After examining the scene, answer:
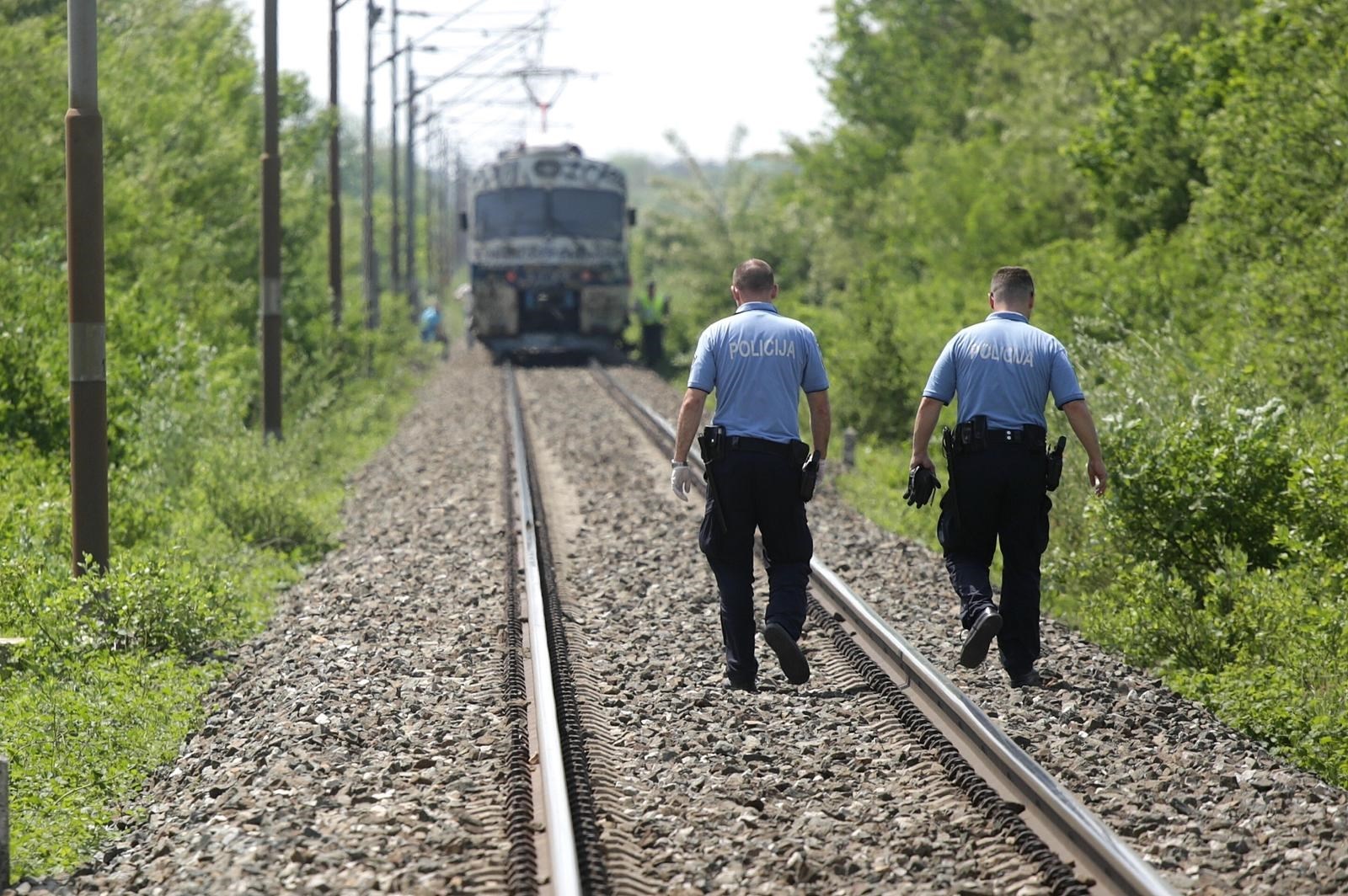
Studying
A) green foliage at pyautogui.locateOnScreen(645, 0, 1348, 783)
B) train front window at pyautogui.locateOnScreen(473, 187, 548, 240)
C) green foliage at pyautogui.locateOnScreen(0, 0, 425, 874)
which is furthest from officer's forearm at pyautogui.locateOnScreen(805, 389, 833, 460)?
train front window at pyautogui.locateOnScreen(473, 187, 548, 240)

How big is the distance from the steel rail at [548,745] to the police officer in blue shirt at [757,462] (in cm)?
101

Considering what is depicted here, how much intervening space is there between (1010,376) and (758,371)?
121 cm

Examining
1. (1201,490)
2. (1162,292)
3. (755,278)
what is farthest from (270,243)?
(1201,490)

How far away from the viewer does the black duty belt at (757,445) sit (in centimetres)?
767

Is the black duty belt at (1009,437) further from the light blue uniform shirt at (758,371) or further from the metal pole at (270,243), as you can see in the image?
the metal pole at (270,243)

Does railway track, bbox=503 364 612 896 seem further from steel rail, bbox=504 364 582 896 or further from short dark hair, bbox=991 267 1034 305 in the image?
short dark hair, bbox=991 267 1034 305

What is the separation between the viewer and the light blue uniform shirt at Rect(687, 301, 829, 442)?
7.69 metres

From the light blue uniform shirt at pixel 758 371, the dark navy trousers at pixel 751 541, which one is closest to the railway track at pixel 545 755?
the dark navy trousers at pixel 751 541

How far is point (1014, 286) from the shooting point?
796cm

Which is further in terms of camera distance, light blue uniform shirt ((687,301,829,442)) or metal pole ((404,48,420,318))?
metal pole ((404,48,420,318))

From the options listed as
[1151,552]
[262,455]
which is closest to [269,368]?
[262,455]

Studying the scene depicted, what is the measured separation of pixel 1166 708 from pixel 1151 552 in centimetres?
246

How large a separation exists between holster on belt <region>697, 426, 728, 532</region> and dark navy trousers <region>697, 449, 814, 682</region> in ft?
0.05

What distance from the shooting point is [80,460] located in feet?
32.0
